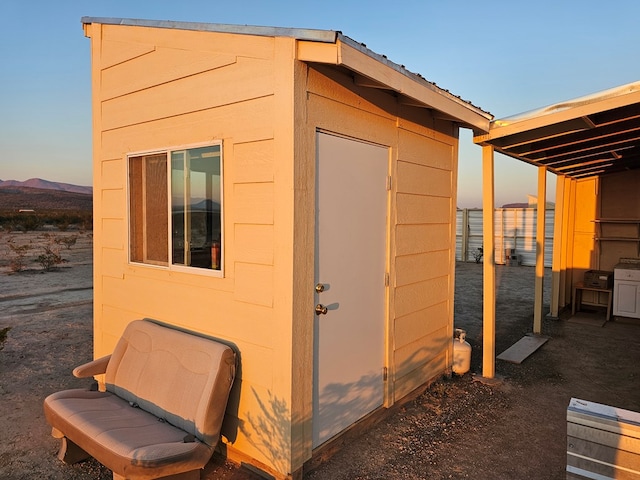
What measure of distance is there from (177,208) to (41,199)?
50861 mm

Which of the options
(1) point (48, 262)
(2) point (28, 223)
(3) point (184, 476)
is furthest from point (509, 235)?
(2) point (28, 223)

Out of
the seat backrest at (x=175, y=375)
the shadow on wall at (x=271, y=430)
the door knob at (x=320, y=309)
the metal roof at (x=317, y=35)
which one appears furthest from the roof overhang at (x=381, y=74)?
the shadow on wall at (x=271, y=430)

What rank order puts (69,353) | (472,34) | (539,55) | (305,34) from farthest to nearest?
(539,55)
(472,34)
(69,353)
(305,34)

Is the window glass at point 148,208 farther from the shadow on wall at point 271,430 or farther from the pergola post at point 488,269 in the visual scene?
the pergola post at point 488,269

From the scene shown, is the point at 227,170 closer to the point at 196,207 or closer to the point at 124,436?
the point at 196,207

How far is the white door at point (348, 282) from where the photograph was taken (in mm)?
2770

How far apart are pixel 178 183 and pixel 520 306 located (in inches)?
298

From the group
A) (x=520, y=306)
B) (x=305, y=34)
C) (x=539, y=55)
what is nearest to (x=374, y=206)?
(x=305, y=34)

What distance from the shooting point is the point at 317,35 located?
7.34 ft

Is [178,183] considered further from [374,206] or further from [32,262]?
[32,262]

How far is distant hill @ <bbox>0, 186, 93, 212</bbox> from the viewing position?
40647 millimetres

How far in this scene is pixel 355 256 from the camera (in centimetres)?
307

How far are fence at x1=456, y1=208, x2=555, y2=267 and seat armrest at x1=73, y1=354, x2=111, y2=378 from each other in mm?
14985

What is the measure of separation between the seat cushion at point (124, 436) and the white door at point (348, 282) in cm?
90
